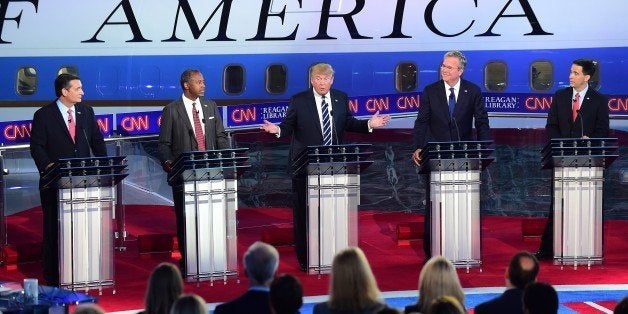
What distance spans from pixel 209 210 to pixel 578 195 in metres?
3.57

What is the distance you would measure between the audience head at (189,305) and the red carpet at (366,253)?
4.54 m

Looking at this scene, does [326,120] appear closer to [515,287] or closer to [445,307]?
[515,287]

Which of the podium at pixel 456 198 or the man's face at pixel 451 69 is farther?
the man's face at pixel 451 69

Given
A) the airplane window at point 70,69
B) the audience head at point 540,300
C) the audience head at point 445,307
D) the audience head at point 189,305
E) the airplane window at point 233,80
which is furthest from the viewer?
the airplane window at point 70,69

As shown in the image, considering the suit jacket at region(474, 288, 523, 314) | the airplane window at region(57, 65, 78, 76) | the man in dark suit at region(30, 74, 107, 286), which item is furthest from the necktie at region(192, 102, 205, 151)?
the airplane window at region(57, 65, 78, 76)

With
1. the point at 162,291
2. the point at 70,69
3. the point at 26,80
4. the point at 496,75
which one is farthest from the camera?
the point at 26,80

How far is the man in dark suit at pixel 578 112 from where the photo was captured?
13609 mm

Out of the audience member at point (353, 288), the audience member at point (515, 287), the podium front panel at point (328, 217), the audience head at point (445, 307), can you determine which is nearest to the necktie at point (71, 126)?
the podium front panel at point (328, 217)

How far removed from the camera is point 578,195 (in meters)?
13.1

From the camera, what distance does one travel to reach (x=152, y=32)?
20.0 meters

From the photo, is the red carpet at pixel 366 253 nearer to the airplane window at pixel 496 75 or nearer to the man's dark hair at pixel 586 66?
the man's dark hair at pixel 586 66

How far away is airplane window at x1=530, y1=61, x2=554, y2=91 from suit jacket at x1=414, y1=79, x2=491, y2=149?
5860 millimetres

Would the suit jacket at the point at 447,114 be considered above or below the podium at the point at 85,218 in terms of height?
above

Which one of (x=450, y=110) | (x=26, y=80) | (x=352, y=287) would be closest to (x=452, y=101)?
(x=450, y=110)
